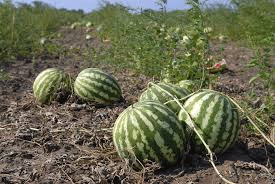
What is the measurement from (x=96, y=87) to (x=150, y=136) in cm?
192

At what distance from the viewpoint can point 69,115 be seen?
4.23 metres

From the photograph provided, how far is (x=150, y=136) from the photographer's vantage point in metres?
2.61

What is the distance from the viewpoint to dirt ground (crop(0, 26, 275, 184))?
262 cm

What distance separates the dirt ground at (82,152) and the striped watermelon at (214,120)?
11 cm

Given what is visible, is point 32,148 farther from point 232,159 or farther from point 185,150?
point 232,159

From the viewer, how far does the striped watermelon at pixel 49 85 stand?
4.65 meters

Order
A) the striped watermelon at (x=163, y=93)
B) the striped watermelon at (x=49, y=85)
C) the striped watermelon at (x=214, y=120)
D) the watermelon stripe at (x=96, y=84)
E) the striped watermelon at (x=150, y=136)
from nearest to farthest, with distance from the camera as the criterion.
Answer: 1. the striped watermelon at (x=150, y=136)
2. the striped watermelon at (x=214, y=120)
3. the striped watermelon at (x=163, y=93)
4. the watermelon stripe at (x=96, y=84)
5. the striped watermelon at (x=49, y=85)

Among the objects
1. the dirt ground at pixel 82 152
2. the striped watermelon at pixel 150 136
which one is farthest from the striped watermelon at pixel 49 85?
the striped watermelon at pixel 150 136

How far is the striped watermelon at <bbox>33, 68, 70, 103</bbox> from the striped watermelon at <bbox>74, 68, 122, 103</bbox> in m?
0.23

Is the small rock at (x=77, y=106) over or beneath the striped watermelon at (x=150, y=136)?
beneath

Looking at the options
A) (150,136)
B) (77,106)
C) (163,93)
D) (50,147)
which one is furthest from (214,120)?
(77,106)

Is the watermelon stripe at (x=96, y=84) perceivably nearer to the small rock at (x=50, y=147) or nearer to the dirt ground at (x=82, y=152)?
the dirt ground at (x=82, y=152)

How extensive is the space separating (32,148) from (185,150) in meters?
1.37

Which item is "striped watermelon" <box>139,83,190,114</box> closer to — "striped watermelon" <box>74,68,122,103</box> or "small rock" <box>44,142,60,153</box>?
"small rock" <box>44,142,60,153</box>
